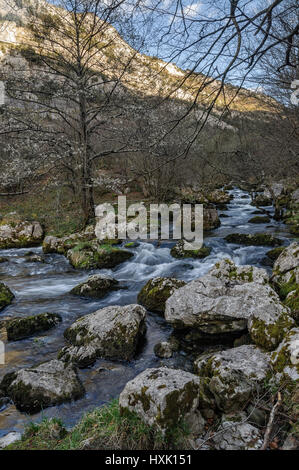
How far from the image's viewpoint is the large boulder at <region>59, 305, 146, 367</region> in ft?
13.7

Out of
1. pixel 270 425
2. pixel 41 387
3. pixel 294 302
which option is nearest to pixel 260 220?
pixel 294 302

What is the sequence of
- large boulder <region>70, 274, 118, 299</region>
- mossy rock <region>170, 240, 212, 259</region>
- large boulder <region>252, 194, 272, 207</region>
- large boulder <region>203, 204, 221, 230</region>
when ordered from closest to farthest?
large boulder <region>70, 274, 118, 299</region> < mossy rock <region>170, 240, 212, 259</region> < large boulder <region>203, 204, 221, 230</region> < large boulder <region>252, 194, 272, 207</region>

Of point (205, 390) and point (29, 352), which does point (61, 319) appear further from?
point (205, 390)

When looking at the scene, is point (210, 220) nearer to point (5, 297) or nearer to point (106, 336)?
point (5, 297)

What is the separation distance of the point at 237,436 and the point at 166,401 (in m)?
0.62

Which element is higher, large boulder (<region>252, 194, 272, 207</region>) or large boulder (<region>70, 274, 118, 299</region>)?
large boulder (<region>252, 194, 272, 207</region>)

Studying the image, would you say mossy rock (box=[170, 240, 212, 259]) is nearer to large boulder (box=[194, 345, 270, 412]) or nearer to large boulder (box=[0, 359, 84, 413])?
large boulder (box=[194, 345, 270, 412])

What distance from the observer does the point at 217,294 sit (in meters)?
4.54

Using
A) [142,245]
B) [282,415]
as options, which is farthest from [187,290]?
[142,245]

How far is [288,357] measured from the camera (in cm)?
290

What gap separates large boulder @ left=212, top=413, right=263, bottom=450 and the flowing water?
1658 mm

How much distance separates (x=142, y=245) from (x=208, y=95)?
7.70 m

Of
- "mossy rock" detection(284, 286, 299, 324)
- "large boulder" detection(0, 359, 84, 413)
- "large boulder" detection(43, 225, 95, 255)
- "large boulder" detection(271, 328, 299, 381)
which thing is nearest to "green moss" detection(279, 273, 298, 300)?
"mossy rock" detection(284, 286, 299, 324)

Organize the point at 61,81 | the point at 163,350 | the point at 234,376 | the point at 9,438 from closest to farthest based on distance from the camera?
the point at 234,376, the point at 9,438, the point at 163,350, the point at 61,81
